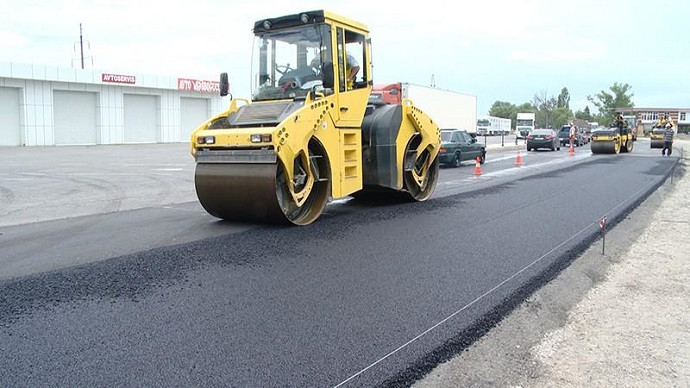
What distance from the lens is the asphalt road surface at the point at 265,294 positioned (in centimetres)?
Result: 346

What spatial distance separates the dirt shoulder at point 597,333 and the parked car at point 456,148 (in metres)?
13.6

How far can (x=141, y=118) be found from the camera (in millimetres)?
42562

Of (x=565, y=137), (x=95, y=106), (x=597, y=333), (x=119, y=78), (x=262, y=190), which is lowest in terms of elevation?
(x=597, y=333)

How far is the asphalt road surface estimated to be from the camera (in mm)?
3457

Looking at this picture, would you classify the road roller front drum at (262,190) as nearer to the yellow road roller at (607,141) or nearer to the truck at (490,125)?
the yellow road roller at (607,141)

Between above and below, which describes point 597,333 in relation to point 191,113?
below

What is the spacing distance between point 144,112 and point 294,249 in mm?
39636

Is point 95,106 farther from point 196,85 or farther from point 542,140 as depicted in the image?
point 542,140

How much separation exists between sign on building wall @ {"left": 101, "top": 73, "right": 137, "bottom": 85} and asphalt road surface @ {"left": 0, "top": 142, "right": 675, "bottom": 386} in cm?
3382

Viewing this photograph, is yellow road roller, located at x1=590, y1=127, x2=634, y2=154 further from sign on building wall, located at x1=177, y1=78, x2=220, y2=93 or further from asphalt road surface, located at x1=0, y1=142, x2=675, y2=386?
sign on building wall, located at x1=177, y1=78, x2=220, y2=93

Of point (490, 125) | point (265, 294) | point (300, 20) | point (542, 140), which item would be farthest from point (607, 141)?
point (490, 125)

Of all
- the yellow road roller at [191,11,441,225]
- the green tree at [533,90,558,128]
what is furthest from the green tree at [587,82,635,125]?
the yellow road roller at [191,11,441,225]

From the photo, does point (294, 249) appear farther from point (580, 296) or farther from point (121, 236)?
point (580, 296)

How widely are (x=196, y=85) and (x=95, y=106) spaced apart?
8.37 m
